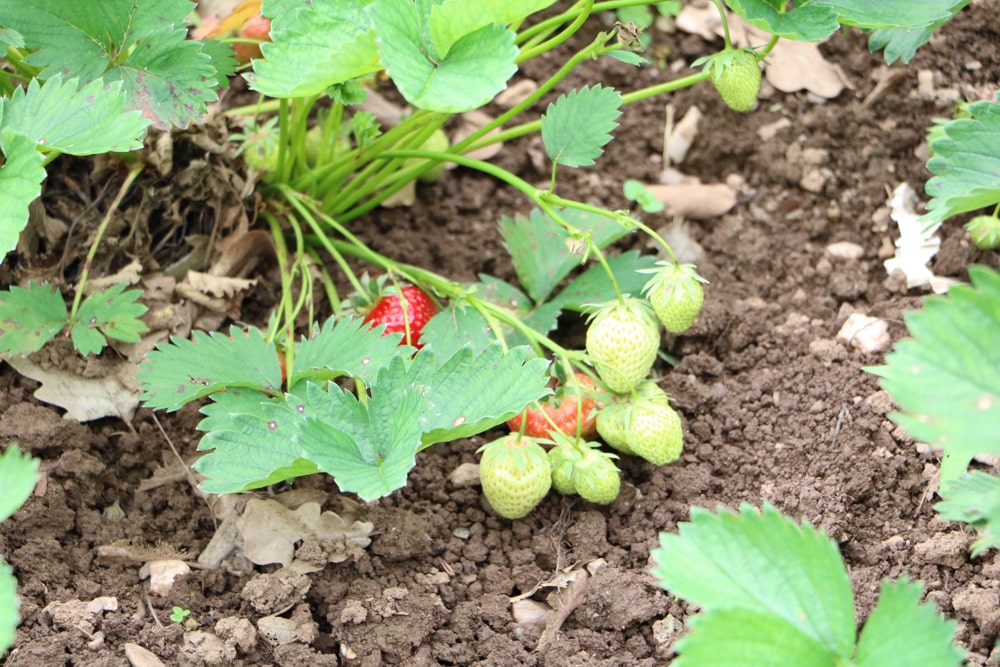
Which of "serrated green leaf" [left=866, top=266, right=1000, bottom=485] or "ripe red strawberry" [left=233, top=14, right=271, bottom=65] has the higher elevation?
"serrated green leaf" [left=866, top=266, right=1000, bottom=485]

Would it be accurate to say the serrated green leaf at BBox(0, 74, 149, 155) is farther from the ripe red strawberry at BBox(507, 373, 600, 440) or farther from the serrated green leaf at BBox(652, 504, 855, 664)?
the serrated green leaf at BBox(652, 504, 855, 664)

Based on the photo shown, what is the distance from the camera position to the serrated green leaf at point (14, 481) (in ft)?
3.57

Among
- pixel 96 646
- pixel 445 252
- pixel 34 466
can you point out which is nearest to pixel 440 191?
pixel 445 252

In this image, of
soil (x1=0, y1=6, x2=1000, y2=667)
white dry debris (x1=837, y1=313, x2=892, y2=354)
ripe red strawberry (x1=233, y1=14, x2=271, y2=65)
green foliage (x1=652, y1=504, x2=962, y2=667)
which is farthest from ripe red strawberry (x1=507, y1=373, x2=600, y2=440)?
ripe red strawberry (x1=233, y1=14, x2=271, y2=65)

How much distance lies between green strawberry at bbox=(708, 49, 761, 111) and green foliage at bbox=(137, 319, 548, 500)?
64 cm

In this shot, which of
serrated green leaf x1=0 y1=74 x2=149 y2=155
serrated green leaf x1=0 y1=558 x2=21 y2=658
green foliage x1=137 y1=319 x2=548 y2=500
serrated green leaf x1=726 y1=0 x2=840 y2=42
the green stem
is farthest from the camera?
the green stem

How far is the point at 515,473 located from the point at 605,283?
1.75 feet

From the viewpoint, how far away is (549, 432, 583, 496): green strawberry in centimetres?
171

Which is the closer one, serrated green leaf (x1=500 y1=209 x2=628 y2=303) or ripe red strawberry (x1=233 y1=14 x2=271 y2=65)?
serrated green leaf (x1=500 y1=209 x2=628 y2=303)

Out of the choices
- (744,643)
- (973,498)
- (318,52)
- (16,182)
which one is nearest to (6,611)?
(16,182)

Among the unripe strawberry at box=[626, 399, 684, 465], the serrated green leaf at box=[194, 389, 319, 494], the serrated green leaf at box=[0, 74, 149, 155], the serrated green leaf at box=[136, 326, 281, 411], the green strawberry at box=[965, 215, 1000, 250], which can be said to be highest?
the serrated green leaf at box=[0, 74, 149, 155]

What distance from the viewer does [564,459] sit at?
5.66ft

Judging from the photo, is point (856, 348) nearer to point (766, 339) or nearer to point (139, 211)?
point (766, 339)

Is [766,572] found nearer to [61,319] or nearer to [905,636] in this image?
[905,636]
